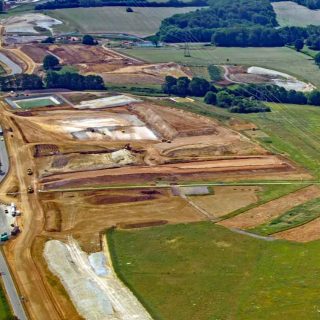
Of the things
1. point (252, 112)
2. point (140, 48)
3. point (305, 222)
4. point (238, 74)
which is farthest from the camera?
point (140, 48)

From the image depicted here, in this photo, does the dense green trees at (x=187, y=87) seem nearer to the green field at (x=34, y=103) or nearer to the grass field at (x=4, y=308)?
the green field at (x=34, y=103)

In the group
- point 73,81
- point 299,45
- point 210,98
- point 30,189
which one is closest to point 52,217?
point 30,189

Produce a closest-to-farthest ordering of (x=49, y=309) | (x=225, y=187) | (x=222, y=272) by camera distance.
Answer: (x=49, y=309), (x=222, y=272), (x=225, y=187)

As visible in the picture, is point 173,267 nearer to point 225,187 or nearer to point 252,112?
point 225,187

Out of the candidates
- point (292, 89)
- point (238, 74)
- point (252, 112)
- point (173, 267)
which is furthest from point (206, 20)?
point (173, 267)

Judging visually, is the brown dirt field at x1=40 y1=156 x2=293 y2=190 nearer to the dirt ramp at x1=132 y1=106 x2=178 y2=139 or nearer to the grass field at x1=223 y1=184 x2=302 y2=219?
the grass field at x1=223 y1=184 x2=302 y2=219

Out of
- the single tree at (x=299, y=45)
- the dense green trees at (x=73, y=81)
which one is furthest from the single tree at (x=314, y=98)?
the single tree at (x=299, y=45)
